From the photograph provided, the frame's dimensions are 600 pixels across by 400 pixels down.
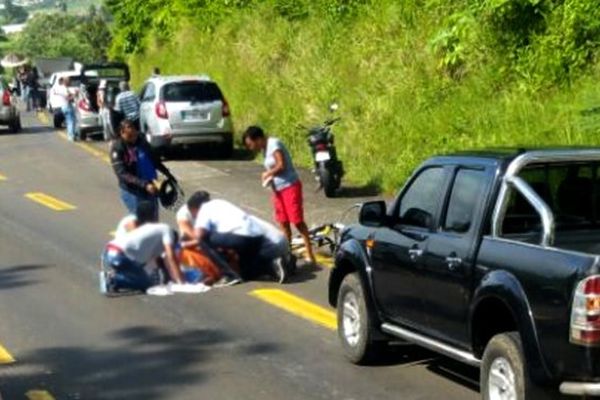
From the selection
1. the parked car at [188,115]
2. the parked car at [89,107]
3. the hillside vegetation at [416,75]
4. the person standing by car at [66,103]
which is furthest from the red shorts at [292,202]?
the person standing by car at [66,103]

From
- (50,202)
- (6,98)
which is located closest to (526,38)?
(50,202)

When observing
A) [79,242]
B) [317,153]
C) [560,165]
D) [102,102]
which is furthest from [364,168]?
[560,165]

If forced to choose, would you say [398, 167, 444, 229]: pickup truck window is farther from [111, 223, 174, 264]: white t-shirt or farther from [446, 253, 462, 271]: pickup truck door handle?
[111, 223, 174, 264]: white t-shirt

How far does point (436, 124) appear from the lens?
68.8 feet

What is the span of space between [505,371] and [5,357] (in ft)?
15.4

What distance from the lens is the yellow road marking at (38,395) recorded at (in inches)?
377

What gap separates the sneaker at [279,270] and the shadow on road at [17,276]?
2617 millimetres

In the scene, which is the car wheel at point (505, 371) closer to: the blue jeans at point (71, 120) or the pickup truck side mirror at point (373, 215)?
the pickup truck side mirror at point (373, 215)

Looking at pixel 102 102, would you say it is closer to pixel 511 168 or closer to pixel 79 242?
pixel 79 242

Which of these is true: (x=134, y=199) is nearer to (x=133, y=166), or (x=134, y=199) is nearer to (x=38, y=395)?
(x=133, y=166)

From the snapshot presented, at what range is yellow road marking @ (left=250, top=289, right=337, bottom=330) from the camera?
12266 millimetres

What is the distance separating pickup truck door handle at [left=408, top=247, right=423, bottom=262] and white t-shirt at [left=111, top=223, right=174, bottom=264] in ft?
16.9

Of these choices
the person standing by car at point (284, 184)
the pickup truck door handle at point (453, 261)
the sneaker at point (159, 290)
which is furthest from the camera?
the person standing by car at point (284, 184)

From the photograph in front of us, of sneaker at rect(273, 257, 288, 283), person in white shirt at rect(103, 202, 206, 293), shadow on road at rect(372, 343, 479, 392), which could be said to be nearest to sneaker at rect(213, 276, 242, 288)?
person in white shirt at rect(103, 202, 206, 293)
